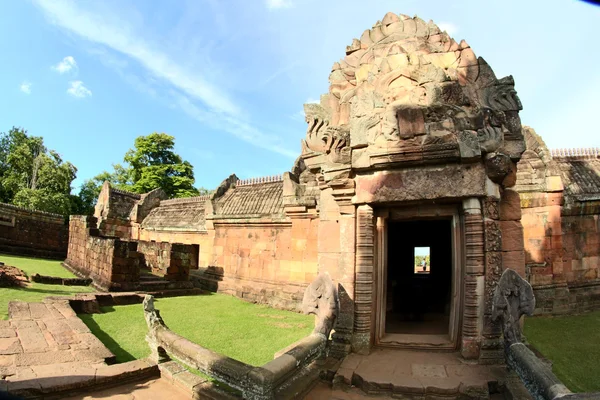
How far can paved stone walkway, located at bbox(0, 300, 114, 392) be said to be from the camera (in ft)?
12.6

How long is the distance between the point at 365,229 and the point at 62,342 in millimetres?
4709

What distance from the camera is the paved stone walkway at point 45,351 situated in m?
3.84

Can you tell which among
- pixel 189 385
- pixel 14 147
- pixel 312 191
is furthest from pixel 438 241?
pixel 14 147

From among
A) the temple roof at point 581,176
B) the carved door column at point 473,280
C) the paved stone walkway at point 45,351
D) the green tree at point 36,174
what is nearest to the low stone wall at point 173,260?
the paved stone walkway at point 45,351

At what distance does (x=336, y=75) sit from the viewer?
577 cm

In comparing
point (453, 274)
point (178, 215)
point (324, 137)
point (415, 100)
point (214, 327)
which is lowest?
point (214, 327)

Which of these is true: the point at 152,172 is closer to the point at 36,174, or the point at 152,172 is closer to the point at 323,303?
the point at 36,174

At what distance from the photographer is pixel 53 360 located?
→ 4.48 meters

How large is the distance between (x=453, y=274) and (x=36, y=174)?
33.4 meters

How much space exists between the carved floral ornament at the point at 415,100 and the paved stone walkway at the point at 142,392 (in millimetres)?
3605

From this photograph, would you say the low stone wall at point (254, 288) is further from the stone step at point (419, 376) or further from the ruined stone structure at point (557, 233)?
the ruined stone structure at point (557, 233)

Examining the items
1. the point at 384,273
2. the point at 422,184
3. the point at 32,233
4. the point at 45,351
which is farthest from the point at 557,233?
the point at 32,233

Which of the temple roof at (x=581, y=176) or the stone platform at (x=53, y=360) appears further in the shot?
the temple roof at (x=581, y=176)

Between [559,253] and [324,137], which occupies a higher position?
[324,137]
